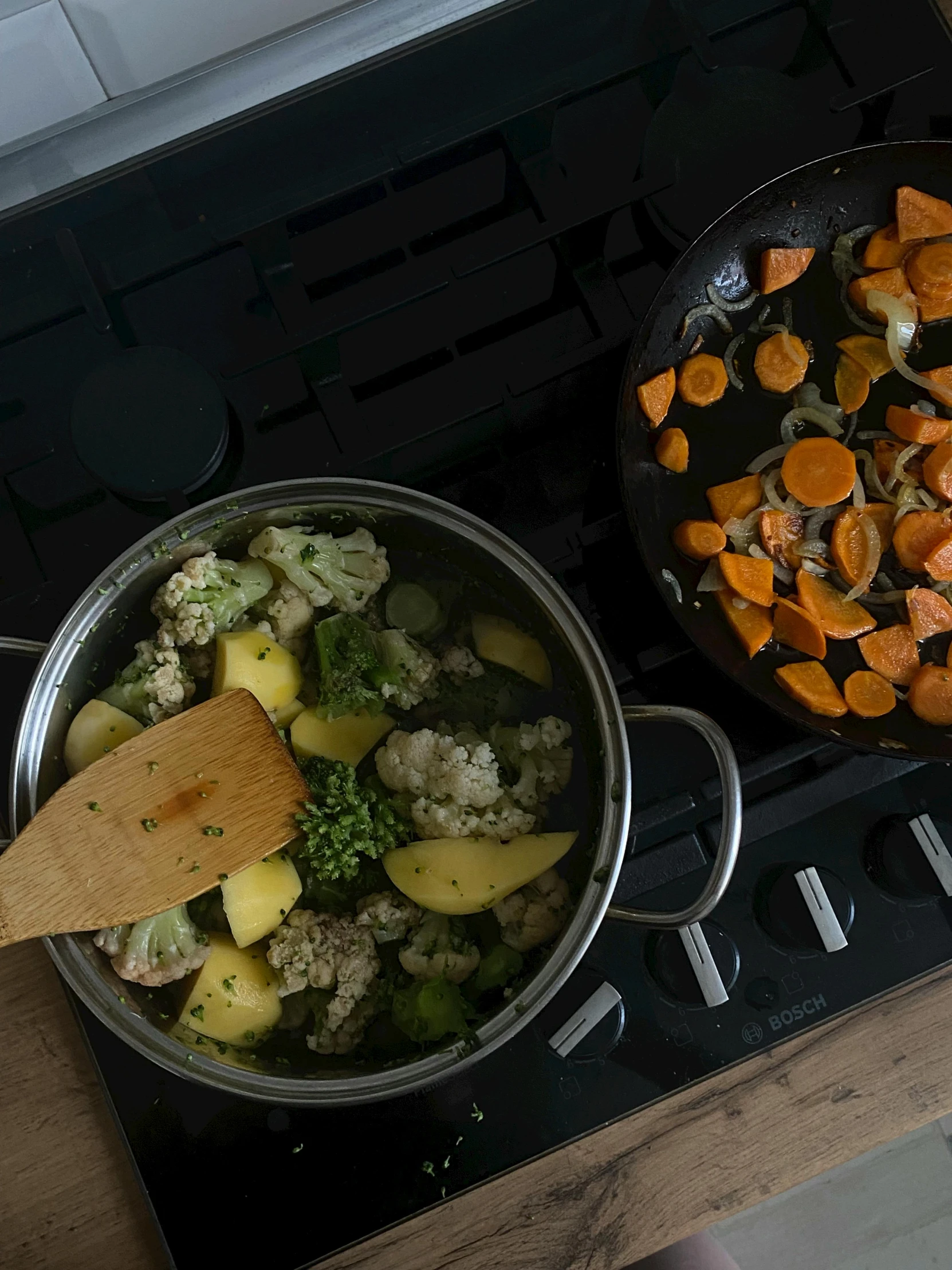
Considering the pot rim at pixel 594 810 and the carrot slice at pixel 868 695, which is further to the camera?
the carrot slice at pixel 868 695

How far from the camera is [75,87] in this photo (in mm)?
1041

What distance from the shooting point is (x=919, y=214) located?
1.13 meters

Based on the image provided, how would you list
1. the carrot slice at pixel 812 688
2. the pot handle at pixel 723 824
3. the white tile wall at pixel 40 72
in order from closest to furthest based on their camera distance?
1. the pot handle at pixel 723 824
2. the white tile wall at pixel 40 72
3. the carrot slice at pixel 812 688

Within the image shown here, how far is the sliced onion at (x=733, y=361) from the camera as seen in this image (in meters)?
1.13

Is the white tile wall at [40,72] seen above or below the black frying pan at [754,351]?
above

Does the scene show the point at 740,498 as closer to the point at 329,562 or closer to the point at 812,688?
the point at 812,688

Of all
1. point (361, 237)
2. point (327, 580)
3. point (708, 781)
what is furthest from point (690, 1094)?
point (361, 237)

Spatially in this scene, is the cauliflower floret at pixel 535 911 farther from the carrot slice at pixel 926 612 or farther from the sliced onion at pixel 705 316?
the sliced onion at pixel 705 316

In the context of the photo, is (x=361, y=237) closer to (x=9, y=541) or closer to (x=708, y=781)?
(x=9, y=541)

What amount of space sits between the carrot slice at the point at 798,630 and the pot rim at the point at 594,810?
28 cm

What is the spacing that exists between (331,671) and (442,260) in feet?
1.69

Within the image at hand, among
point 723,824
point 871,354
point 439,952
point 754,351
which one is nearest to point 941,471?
point 871,354

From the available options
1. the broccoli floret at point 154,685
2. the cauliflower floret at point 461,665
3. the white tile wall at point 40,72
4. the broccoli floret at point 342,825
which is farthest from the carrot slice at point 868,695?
the white tile wall at point 40,72

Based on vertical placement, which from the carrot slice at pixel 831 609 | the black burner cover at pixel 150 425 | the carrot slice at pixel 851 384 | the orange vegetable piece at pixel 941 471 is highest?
the black burner cover at pixel 150 425
